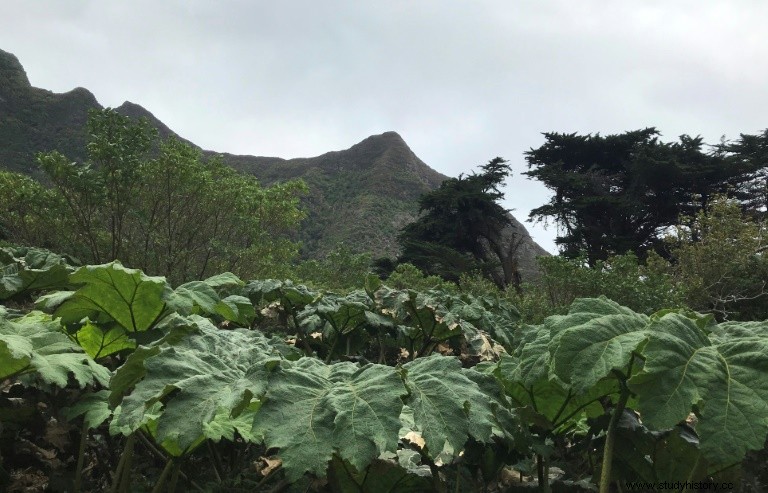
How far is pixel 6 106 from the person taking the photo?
40.7 m

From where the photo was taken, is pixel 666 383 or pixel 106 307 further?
pixel 106 307

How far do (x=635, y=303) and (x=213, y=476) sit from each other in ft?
34.9

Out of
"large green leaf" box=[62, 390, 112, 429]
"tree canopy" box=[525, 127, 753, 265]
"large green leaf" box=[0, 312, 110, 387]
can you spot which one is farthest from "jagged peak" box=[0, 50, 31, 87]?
"large green leaf" box=[62, 390, 112, 429]

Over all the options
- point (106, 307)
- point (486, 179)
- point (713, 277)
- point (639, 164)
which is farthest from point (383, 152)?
point (106, 307)

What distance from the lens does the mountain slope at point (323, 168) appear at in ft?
126

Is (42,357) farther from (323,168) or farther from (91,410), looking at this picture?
→ (323,168)

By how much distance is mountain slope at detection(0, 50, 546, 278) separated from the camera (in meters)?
38.4

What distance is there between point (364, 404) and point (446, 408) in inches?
7.7

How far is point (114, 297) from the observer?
2.24 m

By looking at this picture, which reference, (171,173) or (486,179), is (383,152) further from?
(171,173)

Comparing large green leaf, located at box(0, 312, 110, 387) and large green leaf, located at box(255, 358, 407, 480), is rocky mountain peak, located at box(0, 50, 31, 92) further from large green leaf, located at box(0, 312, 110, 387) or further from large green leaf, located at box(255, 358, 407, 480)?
large green leaf, located at box(255, 358, 407, 480)

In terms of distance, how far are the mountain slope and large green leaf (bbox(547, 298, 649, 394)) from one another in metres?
33.7

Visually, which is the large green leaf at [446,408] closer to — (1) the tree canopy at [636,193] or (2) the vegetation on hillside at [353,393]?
(2) the vegetation on hillside at [353,393]

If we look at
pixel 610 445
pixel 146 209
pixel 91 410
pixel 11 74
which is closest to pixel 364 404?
pixel 610 445
